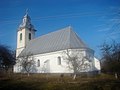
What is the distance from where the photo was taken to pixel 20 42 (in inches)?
1844

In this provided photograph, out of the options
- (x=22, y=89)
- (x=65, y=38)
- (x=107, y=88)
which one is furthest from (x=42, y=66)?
(x=107, y=88)

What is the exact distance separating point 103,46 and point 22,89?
68.0ft

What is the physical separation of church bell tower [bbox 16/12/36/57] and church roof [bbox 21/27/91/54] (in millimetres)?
3659

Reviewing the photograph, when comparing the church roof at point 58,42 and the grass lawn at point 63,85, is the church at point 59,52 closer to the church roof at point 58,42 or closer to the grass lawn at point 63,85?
the church roof at point 58,42

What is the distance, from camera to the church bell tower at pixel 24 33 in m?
45.3

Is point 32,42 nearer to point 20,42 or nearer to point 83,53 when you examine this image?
point 20,42

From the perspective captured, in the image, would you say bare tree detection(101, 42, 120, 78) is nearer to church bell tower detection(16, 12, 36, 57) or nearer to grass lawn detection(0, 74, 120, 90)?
grass lawn detection(0, 74, 120, 90)

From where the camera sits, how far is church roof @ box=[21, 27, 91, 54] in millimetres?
31808

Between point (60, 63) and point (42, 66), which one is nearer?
point (60, 63)

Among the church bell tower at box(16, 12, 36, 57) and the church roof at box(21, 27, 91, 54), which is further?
the church bell tower at box(16, 12, 36, 57)

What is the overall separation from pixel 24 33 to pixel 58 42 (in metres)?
15.1

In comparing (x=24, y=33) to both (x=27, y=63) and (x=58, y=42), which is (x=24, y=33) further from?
(x=58, y=42)

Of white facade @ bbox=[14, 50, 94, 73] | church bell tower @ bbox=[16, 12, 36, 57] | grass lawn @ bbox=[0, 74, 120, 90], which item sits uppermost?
church bell tower @ bbox=[16, 12, 36, 57]

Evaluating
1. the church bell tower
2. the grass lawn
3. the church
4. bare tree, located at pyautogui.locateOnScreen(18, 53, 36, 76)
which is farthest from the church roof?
the grass lawn
